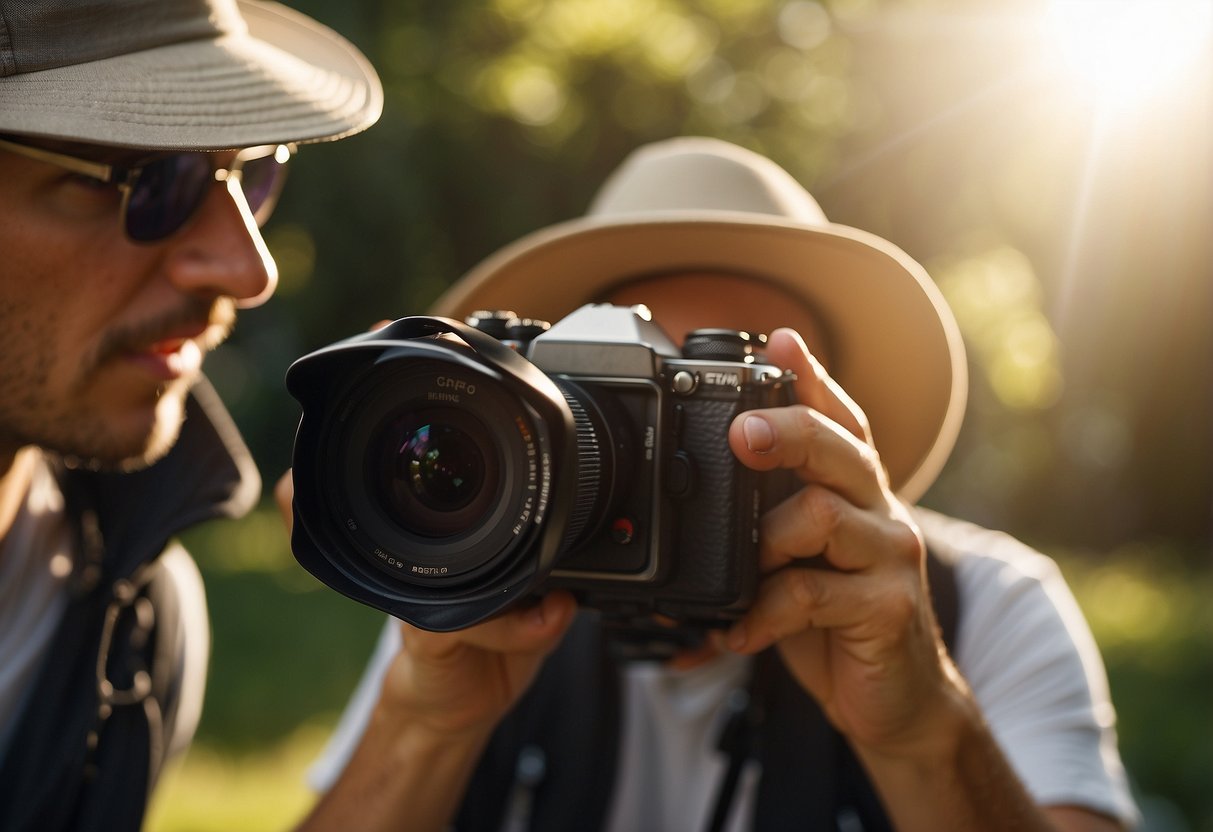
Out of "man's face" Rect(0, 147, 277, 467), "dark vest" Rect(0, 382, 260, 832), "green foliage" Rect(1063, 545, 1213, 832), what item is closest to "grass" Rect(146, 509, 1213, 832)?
"green foliage" Rect(1063, 545, 1213, 832)

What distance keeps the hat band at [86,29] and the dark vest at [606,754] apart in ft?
4.03

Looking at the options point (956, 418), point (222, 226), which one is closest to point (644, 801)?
point (956, 418)

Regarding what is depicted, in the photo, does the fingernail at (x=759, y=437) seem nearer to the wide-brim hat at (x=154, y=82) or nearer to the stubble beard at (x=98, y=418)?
the wide-brim hat at (x=154, y=82)

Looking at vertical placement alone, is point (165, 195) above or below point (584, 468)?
above

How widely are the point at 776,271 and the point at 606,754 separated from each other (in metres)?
0.91

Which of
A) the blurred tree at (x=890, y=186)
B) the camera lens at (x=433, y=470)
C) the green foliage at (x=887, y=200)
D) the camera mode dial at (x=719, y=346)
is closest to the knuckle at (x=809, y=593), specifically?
the camera mode dial at (x=719, y=346)

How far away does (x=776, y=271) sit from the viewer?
2178mm

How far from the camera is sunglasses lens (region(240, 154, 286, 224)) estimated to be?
2.21m

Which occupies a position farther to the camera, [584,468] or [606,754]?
[606,754]

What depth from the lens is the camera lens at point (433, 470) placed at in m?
1.46

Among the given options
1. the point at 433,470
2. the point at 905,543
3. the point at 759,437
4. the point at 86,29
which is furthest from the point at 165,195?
the point at 905,543

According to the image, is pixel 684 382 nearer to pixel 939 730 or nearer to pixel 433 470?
pixel 433 470

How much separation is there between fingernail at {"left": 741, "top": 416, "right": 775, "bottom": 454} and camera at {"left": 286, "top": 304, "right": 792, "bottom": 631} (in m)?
0.05

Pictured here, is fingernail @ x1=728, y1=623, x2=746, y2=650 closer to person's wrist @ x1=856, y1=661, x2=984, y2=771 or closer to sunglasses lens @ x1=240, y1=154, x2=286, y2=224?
person's wrist @ x1=856, y1=661, x2=984, y2=771
